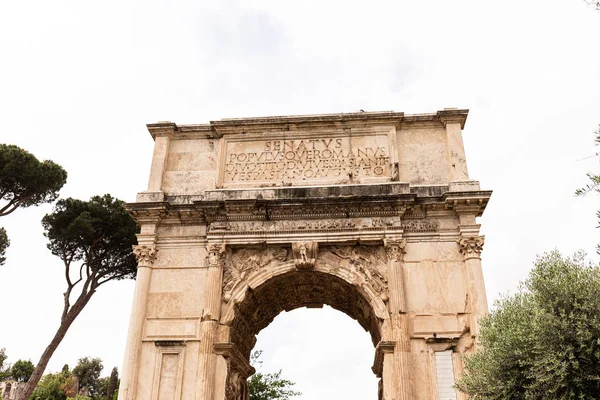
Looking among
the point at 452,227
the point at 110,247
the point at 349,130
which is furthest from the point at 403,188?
the point at 110,247

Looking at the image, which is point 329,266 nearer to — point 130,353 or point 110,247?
point 130,353

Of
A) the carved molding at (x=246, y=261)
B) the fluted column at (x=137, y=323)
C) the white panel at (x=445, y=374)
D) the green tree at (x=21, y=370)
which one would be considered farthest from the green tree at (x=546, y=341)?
the green tree at (x=21, y=370)

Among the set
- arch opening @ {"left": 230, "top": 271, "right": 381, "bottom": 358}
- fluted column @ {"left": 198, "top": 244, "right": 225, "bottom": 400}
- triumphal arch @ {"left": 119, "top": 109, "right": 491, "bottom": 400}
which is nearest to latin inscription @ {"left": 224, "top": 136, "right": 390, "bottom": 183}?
triumphal arch @ {"left": 119, "top": 109, "right": 491, "bottom": 400}

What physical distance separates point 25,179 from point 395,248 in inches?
579

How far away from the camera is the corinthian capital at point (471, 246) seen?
11430mm

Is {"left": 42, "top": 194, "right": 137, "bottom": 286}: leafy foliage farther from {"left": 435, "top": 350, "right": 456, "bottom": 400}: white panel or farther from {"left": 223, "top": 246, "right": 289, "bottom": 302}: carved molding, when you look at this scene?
{"left": 435, "top": 350, "right": 456, "bottom": 400}: white panel

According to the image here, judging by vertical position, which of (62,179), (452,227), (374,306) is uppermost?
(62,179)

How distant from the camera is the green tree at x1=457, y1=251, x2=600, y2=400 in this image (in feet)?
24.2

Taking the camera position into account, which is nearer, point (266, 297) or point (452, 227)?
point (452, 227)

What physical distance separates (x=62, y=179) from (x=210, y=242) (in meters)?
11.4

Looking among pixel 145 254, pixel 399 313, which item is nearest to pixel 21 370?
pixel 145 254

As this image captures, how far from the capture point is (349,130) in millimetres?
13289

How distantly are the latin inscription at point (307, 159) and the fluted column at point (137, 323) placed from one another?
8.76ft

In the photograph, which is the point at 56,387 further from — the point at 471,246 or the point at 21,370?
the point at 471,246
